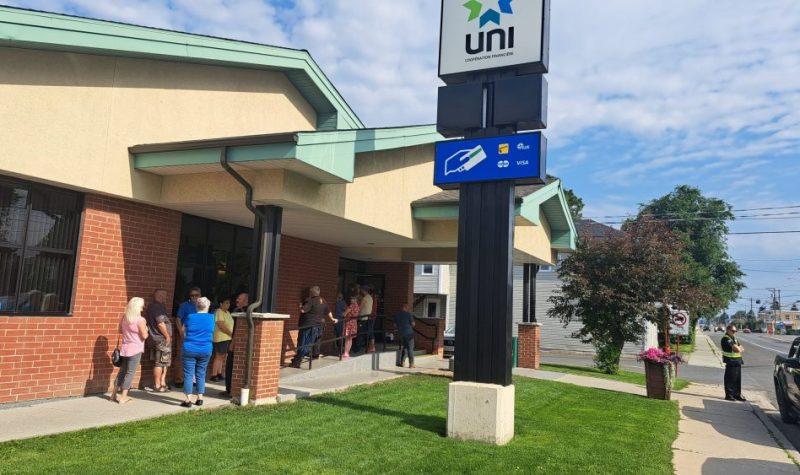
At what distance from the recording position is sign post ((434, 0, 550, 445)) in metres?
7.26

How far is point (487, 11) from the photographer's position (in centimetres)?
808

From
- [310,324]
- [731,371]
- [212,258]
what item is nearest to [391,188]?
[310,324]

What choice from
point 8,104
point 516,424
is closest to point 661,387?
point 516,424

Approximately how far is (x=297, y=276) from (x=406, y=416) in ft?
20.1

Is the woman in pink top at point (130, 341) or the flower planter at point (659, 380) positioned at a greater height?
the woman in pink top at point (130, 341)

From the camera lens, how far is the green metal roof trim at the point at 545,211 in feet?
40.7

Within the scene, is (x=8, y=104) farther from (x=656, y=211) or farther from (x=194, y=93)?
(x=656, y=211)

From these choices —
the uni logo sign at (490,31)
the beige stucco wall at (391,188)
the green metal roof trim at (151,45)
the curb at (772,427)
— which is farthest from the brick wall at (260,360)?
the curb at (772,427)

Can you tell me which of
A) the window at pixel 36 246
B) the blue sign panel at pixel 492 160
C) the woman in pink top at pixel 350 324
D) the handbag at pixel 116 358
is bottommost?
the handbag at pixel 116 358

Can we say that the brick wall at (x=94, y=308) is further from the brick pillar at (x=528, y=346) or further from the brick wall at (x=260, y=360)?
the brick pillar at (x=528, y=346)

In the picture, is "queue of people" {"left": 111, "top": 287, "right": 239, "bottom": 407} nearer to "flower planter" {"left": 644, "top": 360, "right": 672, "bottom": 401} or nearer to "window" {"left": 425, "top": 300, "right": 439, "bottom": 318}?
"flower planter" {"left": 644, "top": 360, "right": 672, "bottom": 401}

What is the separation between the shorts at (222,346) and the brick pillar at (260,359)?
157 cm

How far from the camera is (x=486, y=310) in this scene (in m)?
7.43

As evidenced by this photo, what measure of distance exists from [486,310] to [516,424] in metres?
2.06
